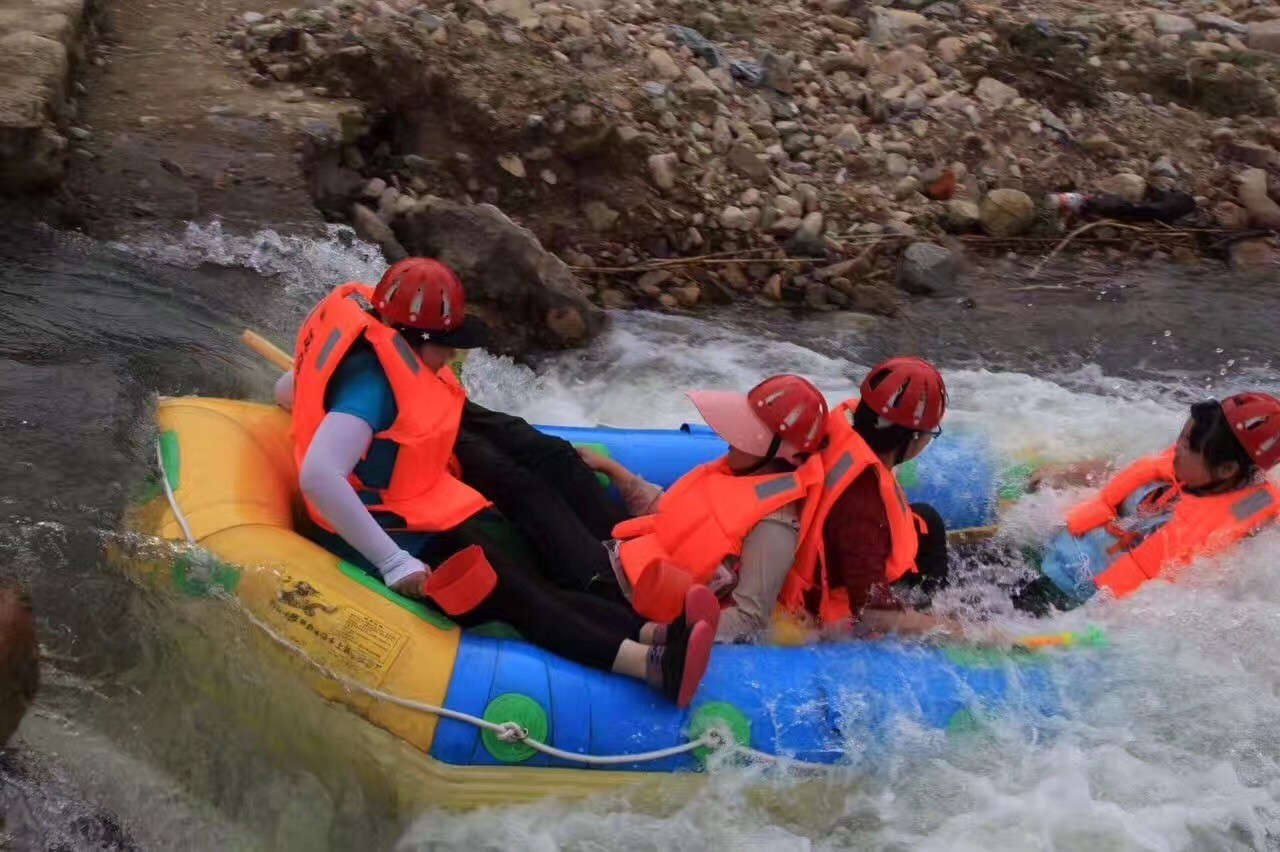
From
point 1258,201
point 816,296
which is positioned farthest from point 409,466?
point 1258,201

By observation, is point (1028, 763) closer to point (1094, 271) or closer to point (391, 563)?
point (391, 563)

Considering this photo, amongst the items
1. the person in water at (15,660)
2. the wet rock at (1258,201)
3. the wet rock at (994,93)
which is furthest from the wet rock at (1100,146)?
the person in water at (15,660)

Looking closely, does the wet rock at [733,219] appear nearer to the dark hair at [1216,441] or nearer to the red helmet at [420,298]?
the dark hair at [1216,441]

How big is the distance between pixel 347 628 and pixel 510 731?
569 millimetres

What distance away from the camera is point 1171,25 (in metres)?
11.4

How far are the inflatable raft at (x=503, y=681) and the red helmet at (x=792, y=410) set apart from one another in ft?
2.25

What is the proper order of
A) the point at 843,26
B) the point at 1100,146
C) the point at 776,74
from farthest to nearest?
1. the point at 843,26
2. the point at 1100,146
3. the point at 776,74

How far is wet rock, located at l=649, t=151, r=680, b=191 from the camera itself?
319 inches

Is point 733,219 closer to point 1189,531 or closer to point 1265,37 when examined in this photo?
point 1189,531

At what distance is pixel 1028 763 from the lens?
3908 millimetres

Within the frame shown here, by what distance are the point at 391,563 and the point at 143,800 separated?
95 cm

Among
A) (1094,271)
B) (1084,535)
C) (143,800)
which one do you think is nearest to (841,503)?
(1084,535)

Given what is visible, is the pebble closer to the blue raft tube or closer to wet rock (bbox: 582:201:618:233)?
wet rock (bbox: 582:201:618:233)

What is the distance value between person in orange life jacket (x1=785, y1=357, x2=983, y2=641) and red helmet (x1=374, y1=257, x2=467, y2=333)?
4.27ft
